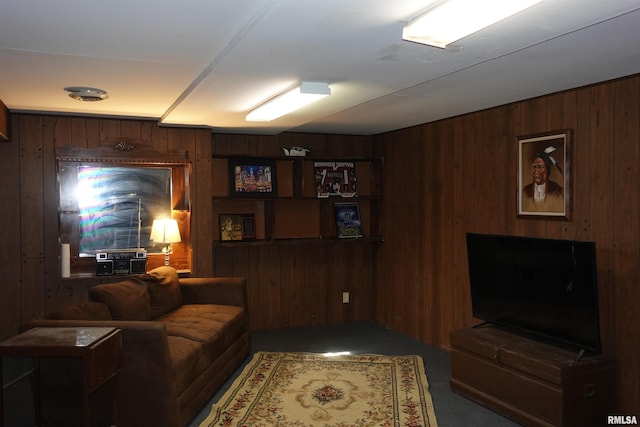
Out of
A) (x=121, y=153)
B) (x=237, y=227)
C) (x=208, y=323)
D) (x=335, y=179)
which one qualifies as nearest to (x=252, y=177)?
(x=237, y=227)

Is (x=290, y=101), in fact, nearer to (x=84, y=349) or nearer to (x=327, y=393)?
(x=84, y=349)

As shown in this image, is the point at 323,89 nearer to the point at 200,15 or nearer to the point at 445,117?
the point at 200,15

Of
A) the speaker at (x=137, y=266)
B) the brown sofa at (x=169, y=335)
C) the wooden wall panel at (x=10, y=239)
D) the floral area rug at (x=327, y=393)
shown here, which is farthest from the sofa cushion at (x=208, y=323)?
the wooden wall panel at (x=10, y=239)

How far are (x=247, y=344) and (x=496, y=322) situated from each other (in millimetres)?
2321

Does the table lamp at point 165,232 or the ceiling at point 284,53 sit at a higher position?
the ceiling at point 284,53

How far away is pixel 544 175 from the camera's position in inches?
155

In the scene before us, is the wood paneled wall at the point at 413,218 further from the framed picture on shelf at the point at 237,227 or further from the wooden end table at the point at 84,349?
the wooden end table at the point at 84,349

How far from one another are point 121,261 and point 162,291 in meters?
0.65

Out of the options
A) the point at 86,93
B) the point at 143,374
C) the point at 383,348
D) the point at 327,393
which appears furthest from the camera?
the point at 383,348

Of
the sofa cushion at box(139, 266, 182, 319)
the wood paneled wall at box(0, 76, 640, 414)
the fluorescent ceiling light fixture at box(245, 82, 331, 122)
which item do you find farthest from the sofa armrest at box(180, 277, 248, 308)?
the fluorescent ceiling light fixture at box(245, 82, 331, 122)

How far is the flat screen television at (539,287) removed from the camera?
324 cm

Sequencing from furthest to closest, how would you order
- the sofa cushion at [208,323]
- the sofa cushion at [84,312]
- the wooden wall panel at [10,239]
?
the wooden wall panel at [10,239] < the sofa cushion at [208,323] < the sofa cushion at [84,312]

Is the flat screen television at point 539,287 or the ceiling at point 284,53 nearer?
the ceiling at point 284,53

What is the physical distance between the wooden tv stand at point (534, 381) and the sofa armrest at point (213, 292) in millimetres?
2159
